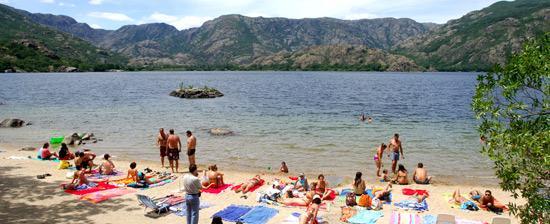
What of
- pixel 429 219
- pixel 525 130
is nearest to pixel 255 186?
pixel 429 219

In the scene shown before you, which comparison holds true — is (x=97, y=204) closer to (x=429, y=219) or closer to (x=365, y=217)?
(x=365, y=217)

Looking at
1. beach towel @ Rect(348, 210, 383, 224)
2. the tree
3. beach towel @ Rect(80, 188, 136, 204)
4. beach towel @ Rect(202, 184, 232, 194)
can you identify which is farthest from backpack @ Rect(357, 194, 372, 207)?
beach towel @ Rect(80, 188, 136, 204)

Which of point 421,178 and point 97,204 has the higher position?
point 97,204

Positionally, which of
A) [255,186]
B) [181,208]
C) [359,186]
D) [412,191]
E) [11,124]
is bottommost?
[412,191]

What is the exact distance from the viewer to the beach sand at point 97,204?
14.9 metres

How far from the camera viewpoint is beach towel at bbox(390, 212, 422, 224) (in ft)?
50.3

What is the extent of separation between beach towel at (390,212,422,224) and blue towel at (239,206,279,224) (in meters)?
4.65

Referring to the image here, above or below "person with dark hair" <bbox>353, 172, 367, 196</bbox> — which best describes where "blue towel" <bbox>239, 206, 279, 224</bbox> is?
below

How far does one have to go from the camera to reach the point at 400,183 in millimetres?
21422

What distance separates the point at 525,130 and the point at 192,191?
9.35 meters

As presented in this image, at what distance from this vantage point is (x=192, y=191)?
12906 millimetres

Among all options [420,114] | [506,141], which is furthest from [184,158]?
[420,114]

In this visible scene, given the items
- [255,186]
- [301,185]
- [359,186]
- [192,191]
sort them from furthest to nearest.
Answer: [255,186] → [301,185] → [359,186] → [192,191]

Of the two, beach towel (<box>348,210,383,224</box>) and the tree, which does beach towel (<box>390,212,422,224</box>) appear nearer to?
beach towel (<box>348,210,383,224</box>)
